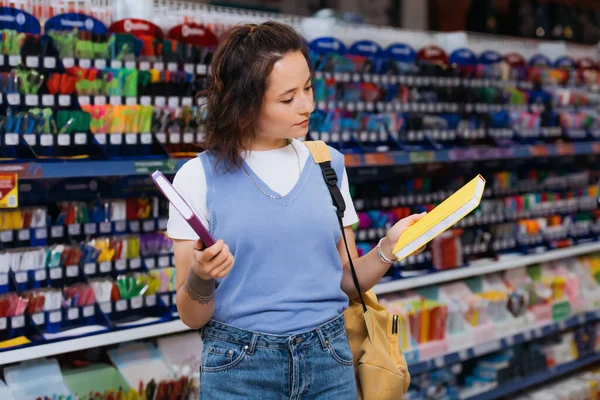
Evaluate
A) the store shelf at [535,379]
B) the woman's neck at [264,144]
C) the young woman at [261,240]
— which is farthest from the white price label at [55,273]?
the store shelf at [535,379]

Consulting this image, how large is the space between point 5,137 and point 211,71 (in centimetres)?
90

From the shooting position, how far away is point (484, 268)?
3.90m

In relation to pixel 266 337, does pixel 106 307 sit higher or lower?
lower

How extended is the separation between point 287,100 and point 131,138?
101 cm

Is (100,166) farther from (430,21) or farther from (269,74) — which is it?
(430,21)

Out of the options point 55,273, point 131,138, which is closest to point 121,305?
point 55,273

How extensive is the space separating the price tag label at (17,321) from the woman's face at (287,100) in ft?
3.93

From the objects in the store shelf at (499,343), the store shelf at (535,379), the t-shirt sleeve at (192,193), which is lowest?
the store shelf at (535,379)

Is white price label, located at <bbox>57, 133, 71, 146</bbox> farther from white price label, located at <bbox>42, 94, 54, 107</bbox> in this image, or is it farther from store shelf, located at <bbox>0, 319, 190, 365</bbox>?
store shelf, located at <bbox>0, 319, 190, 365</bbox>

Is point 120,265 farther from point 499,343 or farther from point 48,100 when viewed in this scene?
point 499,343

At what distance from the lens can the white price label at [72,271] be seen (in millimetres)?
2578

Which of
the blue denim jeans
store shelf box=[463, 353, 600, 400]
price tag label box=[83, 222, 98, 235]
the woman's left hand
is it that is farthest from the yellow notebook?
store shelf box=[463, 353, 600, 400]

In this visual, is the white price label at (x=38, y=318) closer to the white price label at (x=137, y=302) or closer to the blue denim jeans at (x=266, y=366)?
the white price label at (x=137, y=302)

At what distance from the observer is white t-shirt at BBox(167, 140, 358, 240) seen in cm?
173
